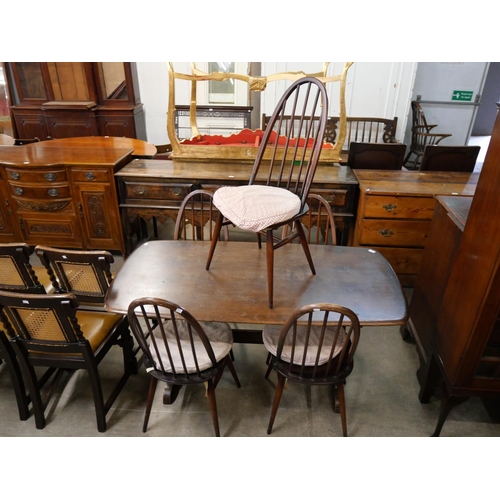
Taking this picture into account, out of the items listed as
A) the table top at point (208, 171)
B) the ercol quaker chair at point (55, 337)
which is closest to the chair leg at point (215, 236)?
the ercol quaker chair at point (55, 337)

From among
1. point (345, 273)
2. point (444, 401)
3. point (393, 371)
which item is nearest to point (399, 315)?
point (345, 273)

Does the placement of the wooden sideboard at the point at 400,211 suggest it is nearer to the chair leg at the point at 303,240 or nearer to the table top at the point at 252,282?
the table top at the point at 252,282

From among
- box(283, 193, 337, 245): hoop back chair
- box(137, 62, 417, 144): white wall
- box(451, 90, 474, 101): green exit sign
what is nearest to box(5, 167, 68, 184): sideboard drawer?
box(283, 193, 337, 245): hoop back chair

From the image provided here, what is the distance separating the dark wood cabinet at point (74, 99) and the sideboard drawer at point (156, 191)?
2339 mm

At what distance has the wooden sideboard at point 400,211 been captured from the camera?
2.47m

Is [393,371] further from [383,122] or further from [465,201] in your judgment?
[383,122]

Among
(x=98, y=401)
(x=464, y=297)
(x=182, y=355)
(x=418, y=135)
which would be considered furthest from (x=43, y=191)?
(x=418, y=135)

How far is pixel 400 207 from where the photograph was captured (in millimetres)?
2490

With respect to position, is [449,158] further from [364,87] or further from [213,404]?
[213,404]

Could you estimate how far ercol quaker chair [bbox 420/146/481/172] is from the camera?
9.16 ft

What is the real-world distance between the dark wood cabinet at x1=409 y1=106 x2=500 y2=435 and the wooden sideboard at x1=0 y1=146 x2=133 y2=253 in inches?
89.7

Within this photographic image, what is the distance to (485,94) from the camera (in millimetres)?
7133

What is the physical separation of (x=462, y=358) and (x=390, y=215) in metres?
1.24

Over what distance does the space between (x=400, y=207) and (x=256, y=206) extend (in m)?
1.52
